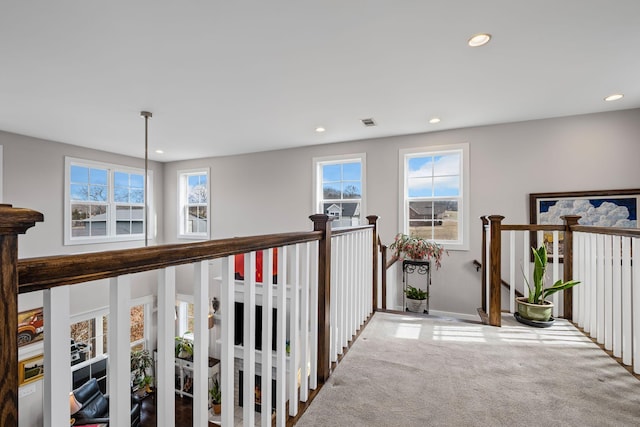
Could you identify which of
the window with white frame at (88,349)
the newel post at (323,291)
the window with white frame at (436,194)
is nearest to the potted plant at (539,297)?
the window with white frame at (436,194)

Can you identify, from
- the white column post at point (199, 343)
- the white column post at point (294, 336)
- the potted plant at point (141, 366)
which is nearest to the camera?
the white column post at point (199, 343)

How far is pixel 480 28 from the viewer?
6.63ft

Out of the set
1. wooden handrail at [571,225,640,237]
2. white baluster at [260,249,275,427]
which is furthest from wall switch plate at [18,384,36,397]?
wooden handrail at [571,225,640,237]

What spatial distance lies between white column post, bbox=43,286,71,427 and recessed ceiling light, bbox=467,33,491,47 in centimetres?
262

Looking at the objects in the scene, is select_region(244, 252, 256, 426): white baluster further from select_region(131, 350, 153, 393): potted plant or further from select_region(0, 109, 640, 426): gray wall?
select_region(131, 350, 153, 393): potted plant

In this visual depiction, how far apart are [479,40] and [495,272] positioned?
1.92m

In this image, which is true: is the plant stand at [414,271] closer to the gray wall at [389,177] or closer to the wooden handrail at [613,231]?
the gray wall at [389,177]

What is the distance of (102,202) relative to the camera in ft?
18.1

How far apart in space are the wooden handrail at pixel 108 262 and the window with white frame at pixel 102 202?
18.0ft

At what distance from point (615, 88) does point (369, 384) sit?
142 inches

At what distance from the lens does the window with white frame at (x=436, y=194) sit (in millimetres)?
4230

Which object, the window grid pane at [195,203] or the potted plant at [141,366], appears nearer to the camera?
the potted plant at [141,366]

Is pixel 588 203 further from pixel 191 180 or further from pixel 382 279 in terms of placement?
pixel 191 180

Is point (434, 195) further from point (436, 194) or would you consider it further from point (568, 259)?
point (568, 259)
